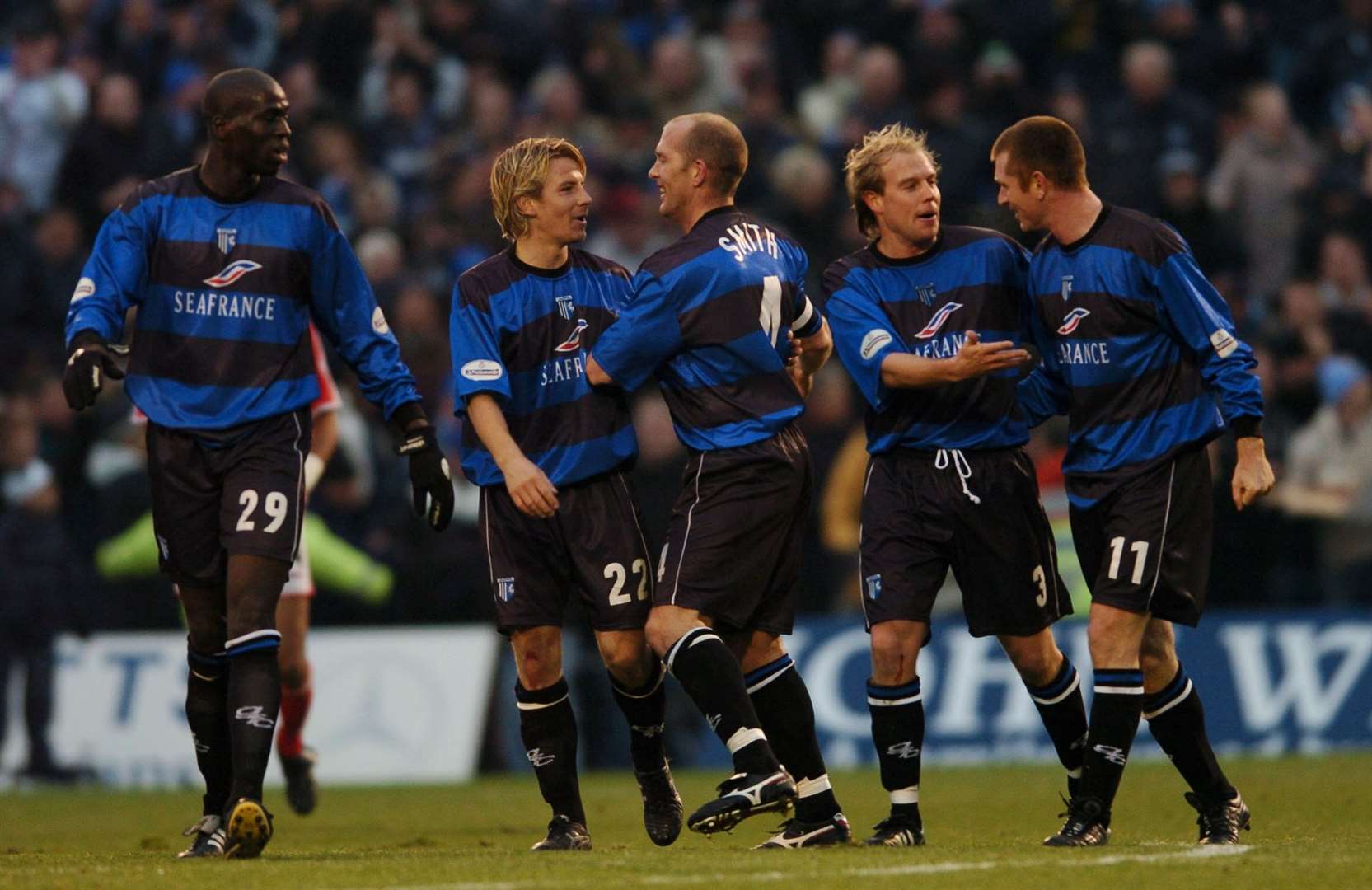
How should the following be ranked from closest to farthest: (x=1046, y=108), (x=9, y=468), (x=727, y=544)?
1. (x=727, y=544)
2. (x=9, y=468)
3. (x=1046, y=108)

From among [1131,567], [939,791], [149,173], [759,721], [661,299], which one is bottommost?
[939,791]

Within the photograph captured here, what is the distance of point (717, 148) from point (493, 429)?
122 centimetres

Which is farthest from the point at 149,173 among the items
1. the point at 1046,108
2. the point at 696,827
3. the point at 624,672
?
the point at 696,827

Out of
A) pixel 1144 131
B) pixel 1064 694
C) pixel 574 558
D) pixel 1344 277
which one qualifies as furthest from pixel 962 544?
pixel 1144 131

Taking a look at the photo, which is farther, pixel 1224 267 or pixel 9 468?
pixel 1224 267

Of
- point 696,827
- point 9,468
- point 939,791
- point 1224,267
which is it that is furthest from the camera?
point 1224,267

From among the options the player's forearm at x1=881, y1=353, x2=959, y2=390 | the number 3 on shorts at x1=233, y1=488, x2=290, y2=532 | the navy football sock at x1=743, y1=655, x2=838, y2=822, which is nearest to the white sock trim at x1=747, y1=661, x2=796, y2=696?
the navy football sock at x1=743, y1=655, x2=838, y2=822

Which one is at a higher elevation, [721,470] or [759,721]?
[721,470]

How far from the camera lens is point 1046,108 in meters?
17.0

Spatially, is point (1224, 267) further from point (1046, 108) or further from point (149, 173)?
point (149, 173)

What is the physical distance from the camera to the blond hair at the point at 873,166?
7.57 meters

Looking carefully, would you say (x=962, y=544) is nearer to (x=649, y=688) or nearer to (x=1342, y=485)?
(x=649, y=688)

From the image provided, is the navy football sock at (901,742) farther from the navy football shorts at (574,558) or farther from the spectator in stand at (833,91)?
the spectator in stand at (833,91)

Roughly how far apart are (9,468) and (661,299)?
7.84 meters
